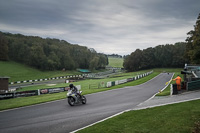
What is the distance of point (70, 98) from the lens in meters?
14.1

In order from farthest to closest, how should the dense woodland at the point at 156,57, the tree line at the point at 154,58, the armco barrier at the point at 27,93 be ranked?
the tree line at the point at 154,58, the dense woodland at the point at 156,57, the armco barrier at the point at 27,93

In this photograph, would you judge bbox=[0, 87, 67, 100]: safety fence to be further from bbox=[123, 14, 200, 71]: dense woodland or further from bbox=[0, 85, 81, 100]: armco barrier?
bbox=[123, 14, 200, 71]: dense woodland

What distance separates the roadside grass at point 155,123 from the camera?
7.06 meters

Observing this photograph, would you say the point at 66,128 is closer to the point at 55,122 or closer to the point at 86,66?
the point at 55,122

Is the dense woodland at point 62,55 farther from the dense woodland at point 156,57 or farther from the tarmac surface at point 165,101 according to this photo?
the tarmac surface at point 165,101

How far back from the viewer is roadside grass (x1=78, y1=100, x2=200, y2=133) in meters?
7.06

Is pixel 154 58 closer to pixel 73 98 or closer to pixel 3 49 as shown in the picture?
pixel 3 49

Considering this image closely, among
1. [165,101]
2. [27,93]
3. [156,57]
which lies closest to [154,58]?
[156,57]

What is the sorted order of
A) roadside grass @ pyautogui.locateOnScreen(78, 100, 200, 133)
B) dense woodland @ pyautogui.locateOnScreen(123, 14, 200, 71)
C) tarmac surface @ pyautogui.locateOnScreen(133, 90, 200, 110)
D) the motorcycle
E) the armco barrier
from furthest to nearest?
dense woodland @ pyautogui.locateOnScreen(123, 14, 200, 71), the armco barrier, the motorcycle, tarmac surface @ pyautogui.locateOnScreen(133, 90, 200, 110), roadside grass @ pyautogui.locateOnScreen(78, 100, 200, 133)

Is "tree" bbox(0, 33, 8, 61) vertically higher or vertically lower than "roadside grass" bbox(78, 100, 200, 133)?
higher

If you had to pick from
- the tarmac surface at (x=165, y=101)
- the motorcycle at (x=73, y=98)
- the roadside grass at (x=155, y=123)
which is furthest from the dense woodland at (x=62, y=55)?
the roadside grass at (x=155, y=123)

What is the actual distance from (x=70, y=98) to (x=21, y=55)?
82.6 metres

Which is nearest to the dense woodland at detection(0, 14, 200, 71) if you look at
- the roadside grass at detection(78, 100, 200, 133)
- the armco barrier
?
the armco barrier

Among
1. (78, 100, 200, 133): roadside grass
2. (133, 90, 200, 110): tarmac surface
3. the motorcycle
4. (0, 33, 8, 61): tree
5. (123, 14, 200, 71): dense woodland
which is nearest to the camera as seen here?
(78, 100, 200, 133): roadside grass
